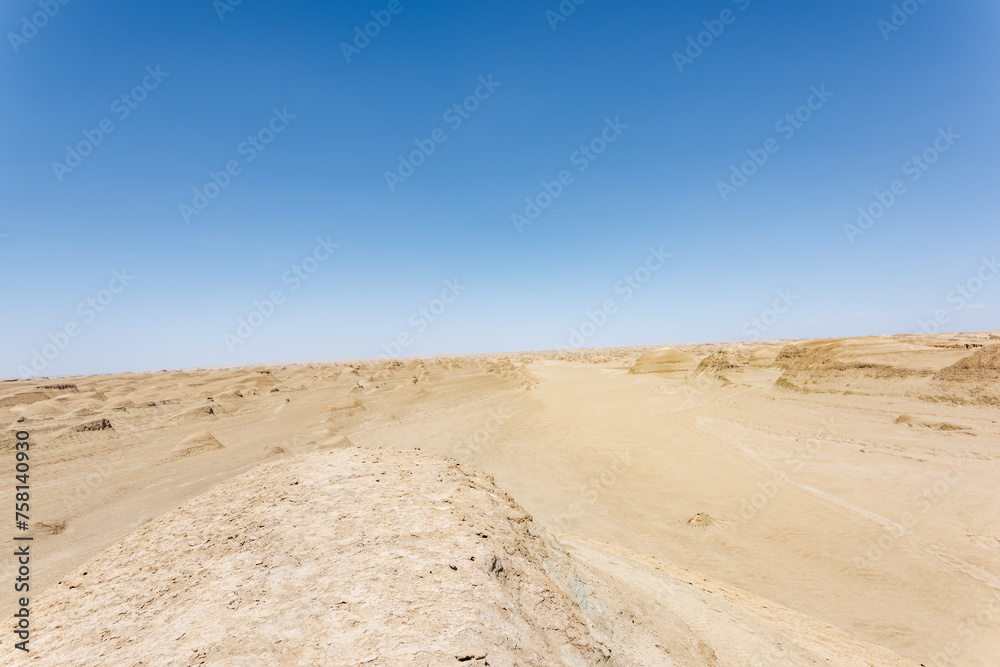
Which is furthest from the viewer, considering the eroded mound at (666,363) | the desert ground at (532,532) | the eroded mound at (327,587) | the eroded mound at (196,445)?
the eroded mound at (666,363)

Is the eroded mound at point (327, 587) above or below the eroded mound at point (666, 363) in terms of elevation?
below

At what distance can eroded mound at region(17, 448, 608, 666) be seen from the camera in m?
2.49

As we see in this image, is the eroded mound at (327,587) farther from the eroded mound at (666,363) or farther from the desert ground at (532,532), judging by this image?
the eroded mound at (666,363)

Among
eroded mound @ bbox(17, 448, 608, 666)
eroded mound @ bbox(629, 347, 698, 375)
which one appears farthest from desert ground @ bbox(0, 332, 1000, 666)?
eroded mound @ bbox(629, 347, 698, 375)

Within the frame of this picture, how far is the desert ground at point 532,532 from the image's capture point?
9.13 feet

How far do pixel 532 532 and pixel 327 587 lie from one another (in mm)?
2220

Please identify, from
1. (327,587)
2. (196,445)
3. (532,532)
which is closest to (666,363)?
(196,445)

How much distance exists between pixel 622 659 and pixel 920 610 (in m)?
6.23

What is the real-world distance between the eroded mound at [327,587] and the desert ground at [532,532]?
19 millimetres

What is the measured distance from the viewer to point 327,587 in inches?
116

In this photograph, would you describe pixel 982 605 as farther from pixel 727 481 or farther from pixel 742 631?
pixel 727 481

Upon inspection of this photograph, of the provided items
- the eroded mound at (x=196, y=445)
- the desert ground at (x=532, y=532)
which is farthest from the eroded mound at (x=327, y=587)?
the eroded mound at (x=196, y=445)

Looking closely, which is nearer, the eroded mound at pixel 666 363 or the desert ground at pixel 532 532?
the desert ground at pixel 532 532

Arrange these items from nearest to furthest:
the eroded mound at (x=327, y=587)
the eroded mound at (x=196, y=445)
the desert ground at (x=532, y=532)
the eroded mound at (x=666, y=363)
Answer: the eroded mound at (x=327, y=587) → the desert ground at (x=532, y=532) → the eroded mound at (x=196, y=445) → the eroded mound at (x=666, y=363)
